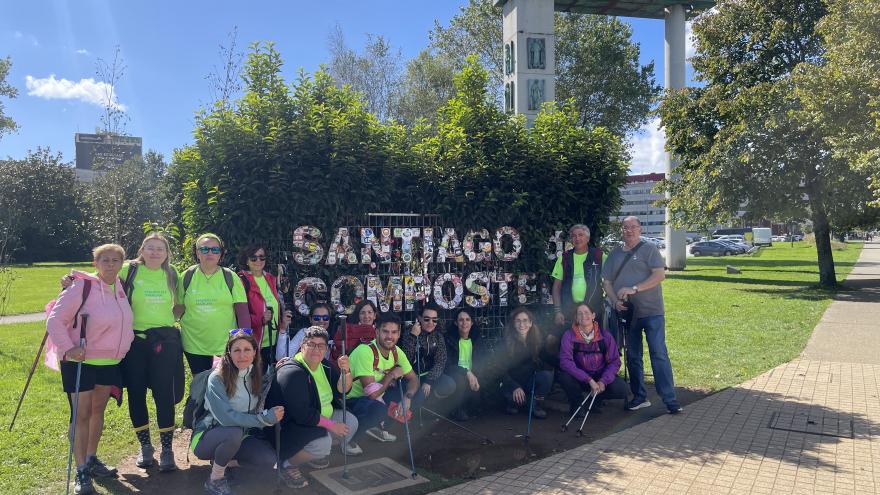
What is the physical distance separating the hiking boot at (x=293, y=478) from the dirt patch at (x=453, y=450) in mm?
63

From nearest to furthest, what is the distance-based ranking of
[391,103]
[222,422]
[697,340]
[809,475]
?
1. [222,422]
2. [809,475]
3. [697,340]
4. [391,103]

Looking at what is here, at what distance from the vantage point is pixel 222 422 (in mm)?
4148

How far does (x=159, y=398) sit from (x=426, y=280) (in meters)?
2.81

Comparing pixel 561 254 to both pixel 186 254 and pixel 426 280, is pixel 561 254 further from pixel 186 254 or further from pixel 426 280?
pixel 186 254

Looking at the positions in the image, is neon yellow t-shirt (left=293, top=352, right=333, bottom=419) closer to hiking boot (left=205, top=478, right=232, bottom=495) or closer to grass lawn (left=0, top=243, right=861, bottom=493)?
hiking boot (left=205, top=478, right=232, bottom=495)

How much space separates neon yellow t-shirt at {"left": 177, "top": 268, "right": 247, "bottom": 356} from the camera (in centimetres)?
481

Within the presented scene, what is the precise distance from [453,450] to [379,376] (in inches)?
34.0

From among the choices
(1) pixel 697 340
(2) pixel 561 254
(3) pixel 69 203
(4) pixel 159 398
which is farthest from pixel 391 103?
(3) pixel 69 203

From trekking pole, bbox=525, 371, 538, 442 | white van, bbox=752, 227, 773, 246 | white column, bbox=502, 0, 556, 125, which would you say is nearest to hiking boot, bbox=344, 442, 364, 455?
trekking pole, bbox=525, 371, 538, 442

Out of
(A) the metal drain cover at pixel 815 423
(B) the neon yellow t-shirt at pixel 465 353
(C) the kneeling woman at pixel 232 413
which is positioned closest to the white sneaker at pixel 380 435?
(B) the neon yellow t-shirt at pixel 465 353

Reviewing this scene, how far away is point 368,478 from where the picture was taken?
460 cm

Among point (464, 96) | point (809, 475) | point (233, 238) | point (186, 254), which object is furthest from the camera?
point (464, 96)

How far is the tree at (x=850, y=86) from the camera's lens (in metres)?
12.8

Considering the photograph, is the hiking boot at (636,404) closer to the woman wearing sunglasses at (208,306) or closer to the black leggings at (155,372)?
the woman wearing sunglasses at (208,306)
